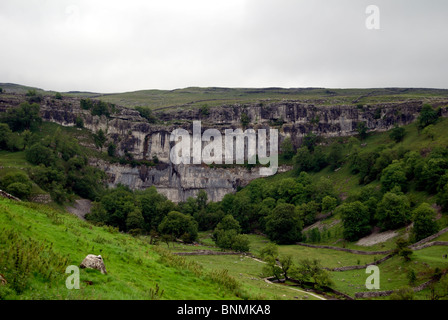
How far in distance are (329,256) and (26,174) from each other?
64.3 m

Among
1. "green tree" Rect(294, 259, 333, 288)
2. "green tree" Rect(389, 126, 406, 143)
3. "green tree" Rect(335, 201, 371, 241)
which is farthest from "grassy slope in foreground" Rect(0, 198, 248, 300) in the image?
"green tree" Rect(389, 126, 406, 143)

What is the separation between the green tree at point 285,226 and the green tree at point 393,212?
18065 mm

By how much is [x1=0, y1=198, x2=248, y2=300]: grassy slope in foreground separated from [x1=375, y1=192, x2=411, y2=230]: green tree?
164ft

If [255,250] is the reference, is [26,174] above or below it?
above

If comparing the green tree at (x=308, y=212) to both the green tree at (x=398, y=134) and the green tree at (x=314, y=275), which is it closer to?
the green tree at (x=398, y=134)

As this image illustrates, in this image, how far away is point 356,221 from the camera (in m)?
65.9

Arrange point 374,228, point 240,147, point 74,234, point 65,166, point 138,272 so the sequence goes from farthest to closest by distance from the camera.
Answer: point 240,147, point 65,166, point 374,228, point 74,234, point 138,272

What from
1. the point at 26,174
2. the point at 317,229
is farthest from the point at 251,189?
the point at 26,174

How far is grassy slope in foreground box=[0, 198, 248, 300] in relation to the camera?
42.2 feet

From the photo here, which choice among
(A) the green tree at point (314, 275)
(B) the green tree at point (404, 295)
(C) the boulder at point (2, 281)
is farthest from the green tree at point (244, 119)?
(C) the boulder at point (2, 281)

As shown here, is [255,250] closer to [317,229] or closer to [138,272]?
[317,229]

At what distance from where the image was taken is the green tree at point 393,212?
59656 mm

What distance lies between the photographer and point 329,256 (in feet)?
185

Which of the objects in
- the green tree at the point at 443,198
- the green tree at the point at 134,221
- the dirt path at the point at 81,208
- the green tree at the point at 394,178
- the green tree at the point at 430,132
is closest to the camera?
the green tree at the point at 443,198
